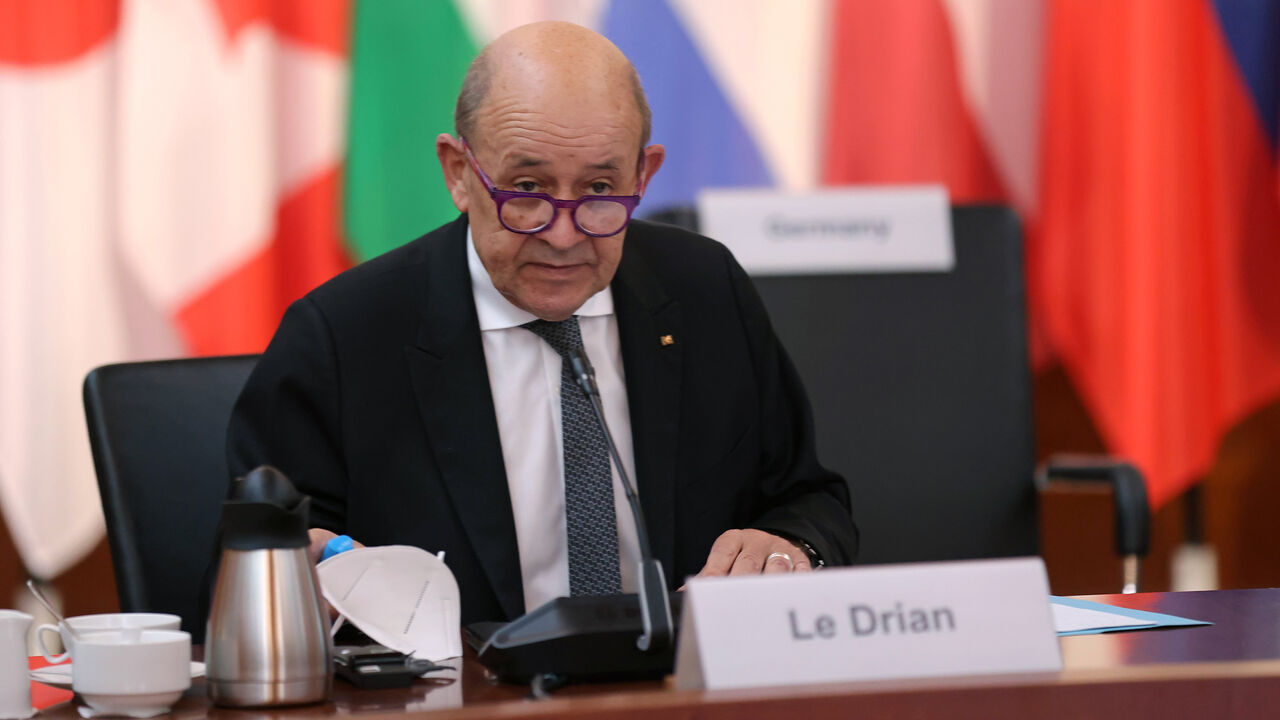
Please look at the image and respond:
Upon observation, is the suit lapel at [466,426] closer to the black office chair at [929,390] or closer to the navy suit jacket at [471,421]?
the navy suit jacket at [471,421]

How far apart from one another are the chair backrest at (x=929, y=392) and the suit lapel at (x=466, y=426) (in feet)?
Answer: 2.91

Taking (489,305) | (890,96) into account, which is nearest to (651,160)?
(489,305)

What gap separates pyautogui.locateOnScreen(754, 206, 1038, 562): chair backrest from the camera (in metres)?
2.51

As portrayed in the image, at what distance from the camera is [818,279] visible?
2557mm

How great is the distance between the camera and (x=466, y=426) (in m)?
1.73

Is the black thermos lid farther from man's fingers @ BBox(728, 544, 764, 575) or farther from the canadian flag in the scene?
the canadian flag

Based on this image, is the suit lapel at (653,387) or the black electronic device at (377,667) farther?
the suit lapel at (653,387)

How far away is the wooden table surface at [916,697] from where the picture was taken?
0.97m

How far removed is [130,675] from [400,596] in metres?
0.29

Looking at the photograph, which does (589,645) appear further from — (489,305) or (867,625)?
(489,305)

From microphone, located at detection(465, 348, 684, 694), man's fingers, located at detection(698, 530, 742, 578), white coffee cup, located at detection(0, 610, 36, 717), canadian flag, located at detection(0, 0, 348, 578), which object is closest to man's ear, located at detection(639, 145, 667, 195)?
man's fingers, located at detection(698, 530, 742, 578)

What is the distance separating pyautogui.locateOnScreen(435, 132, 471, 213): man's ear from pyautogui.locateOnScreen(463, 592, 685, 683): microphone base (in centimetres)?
74

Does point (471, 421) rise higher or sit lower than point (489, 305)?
lower

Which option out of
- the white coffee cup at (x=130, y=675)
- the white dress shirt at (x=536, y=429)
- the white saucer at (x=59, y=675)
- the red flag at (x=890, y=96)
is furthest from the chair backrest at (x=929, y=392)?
the white coffee cup at (x=130, y=675)
